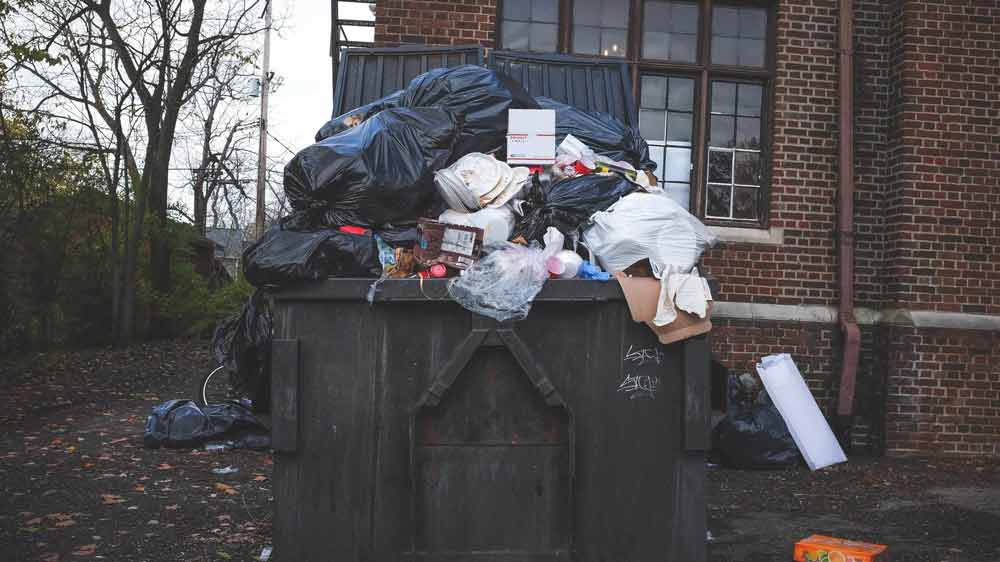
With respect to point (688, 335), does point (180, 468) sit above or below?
below

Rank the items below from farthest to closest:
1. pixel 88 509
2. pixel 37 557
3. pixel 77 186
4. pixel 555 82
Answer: pixel 77 186
pixel 555 82
pixel 88 509
pixel 37 557

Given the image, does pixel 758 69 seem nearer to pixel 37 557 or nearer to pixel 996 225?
pixel 996 225

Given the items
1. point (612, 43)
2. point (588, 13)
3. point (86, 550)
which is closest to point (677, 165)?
point (612, 43)

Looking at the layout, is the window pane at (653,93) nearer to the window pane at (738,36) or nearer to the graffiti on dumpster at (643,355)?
the window pane at (738,36)

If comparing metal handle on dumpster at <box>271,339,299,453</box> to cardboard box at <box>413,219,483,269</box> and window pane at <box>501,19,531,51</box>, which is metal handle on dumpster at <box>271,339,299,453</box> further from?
window pane at <box>501,19,531,51</box>

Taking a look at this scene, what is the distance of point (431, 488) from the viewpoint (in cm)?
304

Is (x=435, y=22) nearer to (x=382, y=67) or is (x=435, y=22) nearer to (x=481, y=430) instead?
(x=382, y=67)

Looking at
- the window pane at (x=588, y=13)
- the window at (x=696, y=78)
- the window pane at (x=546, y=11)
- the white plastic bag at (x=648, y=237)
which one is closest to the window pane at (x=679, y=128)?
the window at (x=696, y=78)

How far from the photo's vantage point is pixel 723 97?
740 cm

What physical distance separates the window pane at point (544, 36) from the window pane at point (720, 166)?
166 centimetres

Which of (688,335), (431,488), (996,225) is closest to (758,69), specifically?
(996,225)

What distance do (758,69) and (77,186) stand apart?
10117mm

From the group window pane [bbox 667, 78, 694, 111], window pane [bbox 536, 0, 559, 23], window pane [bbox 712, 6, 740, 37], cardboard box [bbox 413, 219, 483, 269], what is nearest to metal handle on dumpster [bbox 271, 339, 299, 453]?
cardboard box [bbox 413, 219, 483, 269]

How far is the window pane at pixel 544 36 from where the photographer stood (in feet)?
23.8
